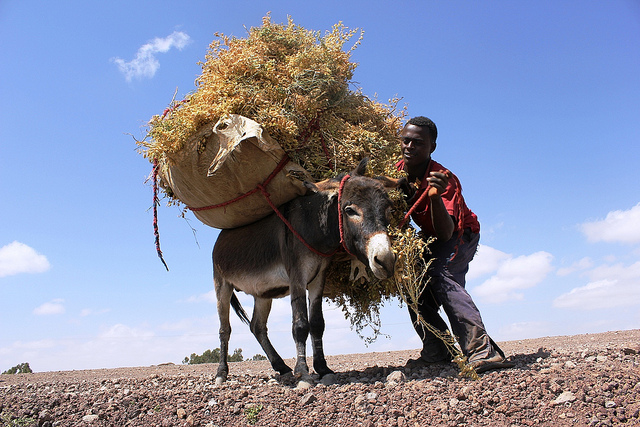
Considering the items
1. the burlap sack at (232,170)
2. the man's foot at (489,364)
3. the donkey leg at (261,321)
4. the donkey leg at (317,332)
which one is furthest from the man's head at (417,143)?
the donkey leg at (261,321)

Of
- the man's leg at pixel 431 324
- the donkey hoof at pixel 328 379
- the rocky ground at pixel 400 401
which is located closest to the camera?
the rocky ground at pixel 400 401

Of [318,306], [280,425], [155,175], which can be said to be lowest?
[280,425]

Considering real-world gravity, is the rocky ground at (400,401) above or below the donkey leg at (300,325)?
below

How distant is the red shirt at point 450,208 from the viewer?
4965 mm

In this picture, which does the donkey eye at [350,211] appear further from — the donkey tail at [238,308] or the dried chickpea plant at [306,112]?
the donkey tail at [238,308]

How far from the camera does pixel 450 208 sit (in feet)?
16.2

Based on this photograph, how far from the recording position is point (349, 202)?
15.3 ft

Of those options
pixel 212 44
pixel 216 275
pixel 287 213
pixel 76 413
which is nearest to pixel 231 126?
pixel 287 213

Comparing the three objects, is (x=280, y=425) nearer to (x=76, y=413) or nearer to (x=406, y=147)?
(x=76, y=413)

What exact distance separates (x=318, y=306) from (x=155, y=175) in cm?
276

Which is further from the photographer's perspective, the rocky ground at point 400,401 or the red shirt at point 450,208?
the red shirt at point 450,208

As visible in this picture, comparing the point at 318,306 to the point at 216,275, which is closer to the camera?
the point at 318,306

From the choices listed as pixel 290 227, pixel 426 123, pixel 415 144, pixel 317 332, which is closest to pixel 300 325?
pixel 317 332

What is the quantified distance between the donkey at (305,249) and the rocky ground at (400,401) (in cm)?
70
